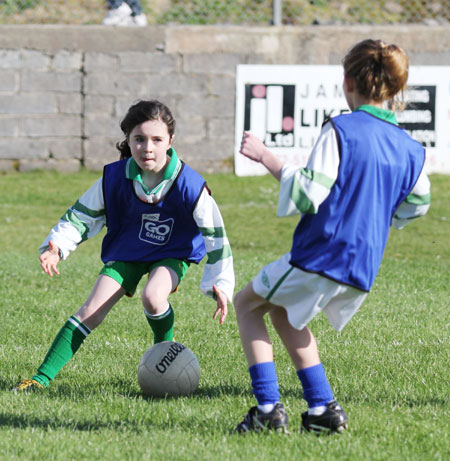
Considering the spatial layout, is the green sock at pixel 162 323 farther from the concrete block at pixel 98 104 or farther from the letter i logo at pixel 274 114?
the concrete block at pixel 98 104

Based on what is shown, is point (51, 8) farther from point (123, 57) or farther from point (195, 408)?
point (195, 408)

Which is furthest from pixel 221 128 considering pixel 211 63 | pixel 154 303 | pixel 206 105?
pixel 154 303

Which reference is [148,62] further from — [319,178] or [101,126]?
[319,178]

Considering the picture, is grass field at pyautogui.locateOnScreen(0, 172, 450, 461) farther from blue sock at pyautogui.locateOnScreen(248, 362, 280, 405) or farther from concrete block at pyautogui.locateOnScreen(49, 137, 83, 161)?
concrete block at pyautogui.locateOnScreen(49, 137, 83, 161)

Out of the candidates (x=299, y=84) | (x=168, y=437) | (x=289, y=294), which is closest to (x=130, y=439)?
(x=168, y=437)

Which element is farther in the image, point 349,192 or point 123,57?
point 123,57

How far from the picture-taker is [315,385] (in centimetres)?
384

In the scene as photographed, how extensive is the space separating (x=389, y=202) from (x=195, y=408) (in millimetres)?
1486

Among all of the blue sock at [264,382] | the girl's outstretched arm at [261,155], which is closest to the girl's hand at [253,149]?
the girl's outstretched arm at [261,155]

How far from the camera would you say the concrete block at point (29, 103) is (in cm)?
1380

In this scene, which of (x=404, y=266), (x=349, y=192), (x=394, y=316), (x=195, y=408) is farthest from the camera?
(x=404, y=266)

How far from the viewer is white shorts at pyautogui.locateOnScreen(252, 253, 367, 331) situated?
12.0ft

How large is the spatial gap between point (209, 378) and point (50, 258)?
1.14 metres

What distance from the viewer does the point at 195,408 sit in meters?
4.43
